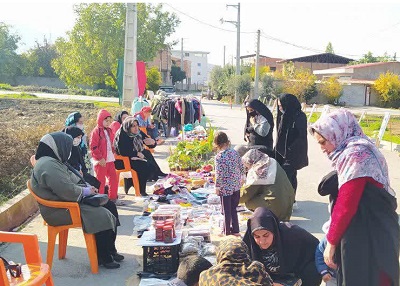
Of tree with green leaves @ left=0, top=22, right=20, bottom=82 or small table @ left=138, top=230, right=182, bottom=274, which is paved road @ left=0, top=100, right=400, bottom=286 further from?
tree with green leaves @ left=0, top=22, right=20, bottom=82

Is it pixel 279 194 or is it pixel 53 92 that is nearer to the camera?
pixel 279 194

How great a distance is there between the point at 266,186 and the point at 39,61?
60817 millimetres

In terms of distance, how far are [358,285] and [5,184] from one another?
6162 millimetres

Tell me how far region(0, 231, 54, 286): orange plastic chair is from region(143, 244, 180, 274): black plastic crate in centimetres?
115

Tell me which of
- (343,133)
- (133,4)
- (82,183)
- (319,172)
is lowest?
(319,172)

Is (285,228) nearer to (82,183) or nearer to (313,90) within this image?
(82,183)

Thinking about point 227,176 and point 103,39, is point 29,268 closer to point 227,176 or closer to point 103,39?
point 227,176

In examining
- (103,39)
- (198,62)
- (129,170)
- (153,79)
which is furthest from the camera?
(198,62)

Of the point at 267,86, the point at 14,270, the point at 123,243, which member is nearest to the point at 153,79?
the point at 267,86

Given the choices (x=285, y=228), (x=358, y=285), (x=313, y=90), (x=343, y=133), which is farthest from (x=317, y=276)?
(x=313, y=90)

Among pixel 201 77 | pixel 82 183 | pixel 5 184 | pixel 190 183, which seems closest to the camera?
pixel 82 183

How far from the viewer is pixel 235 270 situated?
3102 mm

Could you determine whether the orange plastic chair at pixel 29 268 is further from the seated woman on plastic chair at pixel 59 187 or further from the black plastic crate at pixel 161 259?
the black plastic crate at pixel 161 259

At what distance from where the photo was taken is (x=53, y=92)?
48.7m
